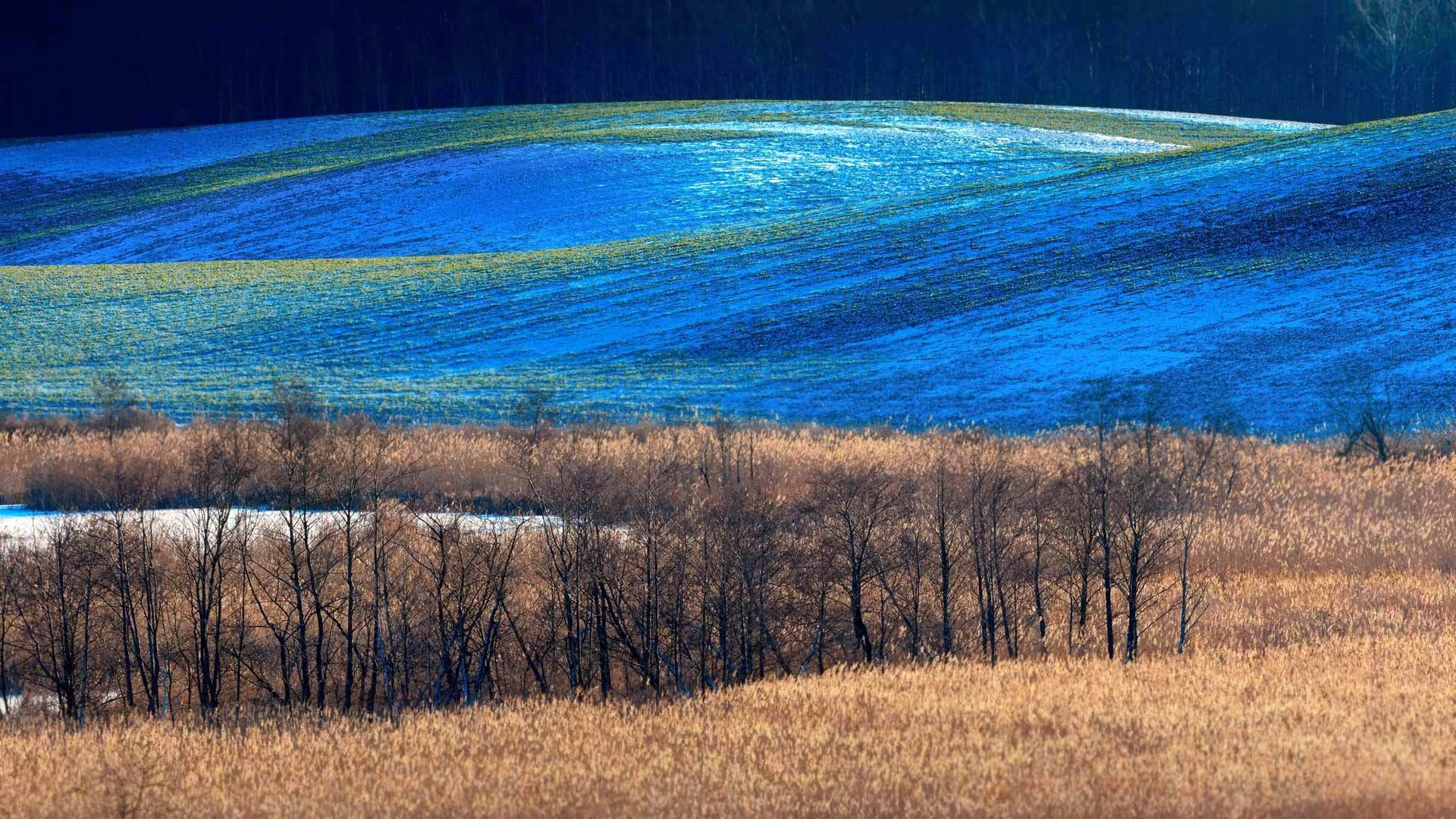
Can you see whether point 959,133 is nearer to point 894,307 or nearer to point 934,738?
point 894,307

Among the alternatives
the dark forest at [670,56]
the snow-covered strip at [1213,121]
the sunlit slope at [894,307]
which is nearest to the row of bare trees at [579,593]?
the sunlit slope at [894,307]

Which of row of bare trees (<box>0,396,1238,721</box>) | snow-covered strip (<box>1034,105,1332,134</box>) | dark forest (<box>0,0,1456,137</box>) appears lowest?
row of bare trees (<box>0,396,1238,721</box>)

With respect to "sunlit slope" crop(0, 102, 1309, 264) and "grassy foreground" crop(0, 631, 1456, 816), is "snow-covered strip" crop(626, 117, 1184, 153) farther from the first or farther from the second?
"grassy foreground" crop(0, 631, 1456, 816)

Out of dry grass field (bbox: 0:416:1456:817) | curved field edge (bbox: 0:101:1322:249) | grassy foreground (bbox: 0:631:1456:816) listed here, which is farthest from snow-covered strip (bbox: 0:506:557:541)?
curved field edge (bbox: 0:101:1322:249)

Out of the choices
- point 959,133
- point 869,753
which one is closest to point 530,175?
point 959,133

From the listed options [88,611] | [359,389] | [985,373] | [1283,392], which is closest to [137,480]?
[88,611]

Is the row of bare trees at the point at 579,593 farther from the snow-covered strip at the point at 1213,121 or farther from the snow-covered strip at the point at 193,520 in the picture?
the snow-covered strip at the point at 1213,121
